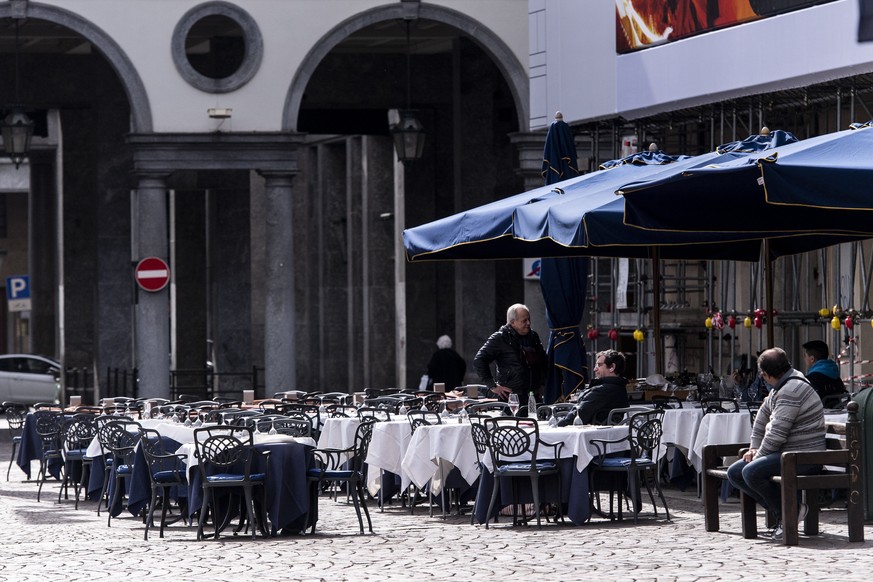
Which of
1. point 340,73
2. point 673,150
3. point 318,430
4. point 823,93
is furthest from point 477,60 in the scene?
point 318,430

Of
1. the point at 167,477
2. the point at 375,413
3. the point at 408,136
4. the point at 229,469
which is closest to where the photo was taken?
the point at 229,469

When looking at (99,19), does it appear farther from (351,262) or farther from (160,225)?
(351,262)

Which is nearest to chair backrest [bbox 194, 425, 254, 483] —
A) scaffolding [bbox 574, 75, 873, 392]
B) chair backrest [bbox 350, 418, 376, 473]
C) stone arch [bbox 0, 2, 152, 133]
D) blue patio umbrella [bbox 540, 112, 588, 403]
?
chair backrest [bbox 350, 418, 376, 473]

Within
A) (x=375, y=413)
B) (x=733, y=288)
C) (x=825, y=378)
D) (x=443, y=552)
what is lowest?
(x=443, y=552)

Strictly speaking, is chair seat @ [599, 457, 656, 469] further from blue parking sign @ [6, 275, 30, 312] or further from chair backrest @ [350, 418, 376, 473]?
blue parking sign @ [6, 275, 30, 312]

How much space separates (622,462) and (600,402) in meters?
0.70

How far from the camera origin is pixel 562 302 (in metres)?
17.3

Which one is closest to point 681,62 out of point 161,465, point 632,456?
point 632,456

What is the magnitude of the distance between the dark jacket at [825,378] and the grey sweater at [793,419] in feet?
12.4

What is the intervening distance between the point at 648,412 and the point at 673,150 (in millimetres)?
12181

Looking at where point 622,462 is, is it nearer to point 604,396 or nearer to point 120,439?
point 604,396

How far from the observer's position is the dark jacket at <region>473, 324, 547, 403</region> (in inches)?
661

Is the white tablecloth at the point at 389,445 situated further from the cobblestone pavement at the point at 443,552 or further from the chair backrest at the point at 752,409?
the chair backrest at the point at 752,409

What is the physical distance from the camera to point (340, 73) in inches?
1233
